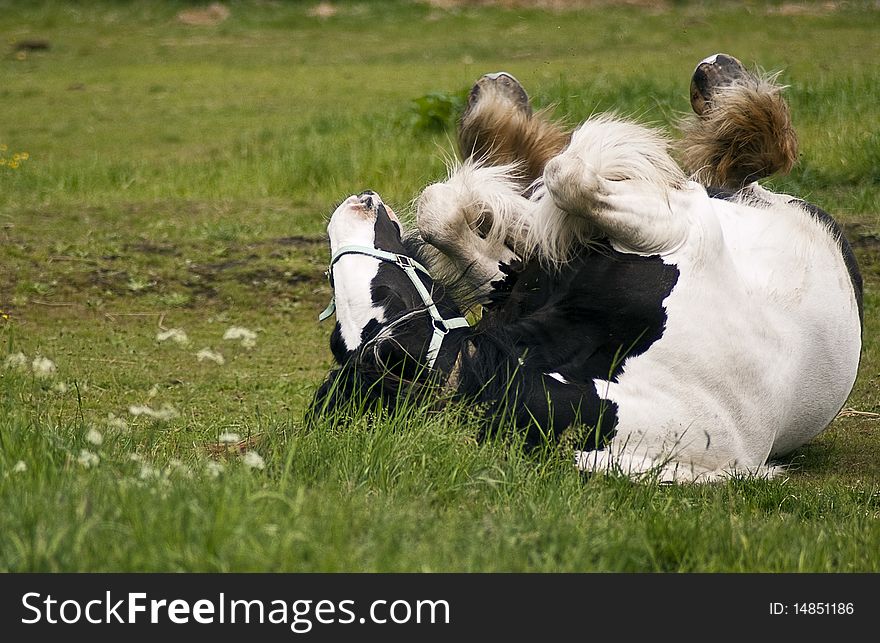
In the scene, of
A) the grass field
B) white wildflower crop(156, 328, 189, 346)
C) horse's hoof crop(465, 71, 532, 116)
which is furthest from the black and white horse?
white wildflower crop(156, 328, 189, 346)

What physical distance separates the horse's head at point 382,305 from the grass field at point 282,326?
0.18 m

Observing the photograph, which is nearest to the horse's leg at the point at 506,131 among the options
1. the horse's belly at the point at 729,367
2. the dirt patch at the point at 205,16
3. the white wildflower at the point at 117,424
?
the horse's belly at the point at 729,367

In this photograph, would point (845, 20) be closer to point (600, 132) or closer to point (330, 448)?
point (600, 132)

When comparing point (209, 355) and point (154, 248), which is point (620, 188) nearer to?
point (209, 355)

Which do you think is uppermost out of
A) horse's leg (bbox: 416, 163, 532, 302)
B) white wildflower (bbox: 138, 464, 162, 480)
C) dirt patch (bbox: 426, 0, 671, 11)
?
dirt patch (bbox: 426, 0, 671, 11)

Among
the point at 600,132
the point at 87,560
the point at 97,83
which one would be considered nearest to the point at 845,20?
the point at 97,83

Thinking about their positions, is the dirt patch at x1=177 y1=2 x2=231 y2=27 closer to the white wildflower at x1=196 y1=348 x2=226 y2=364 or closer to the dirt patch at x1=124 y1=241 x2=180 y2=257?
the dirt patch at x1=124 y1=241 x2=180 y2=257

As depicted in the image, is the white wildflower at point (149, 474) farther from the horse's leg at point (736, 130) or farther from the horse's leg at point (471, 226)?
the horse's leg at point (736, 130)

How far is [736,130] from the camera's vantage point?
4.29 meters

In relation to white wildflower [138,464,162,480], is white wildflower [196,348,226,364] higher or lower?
lower

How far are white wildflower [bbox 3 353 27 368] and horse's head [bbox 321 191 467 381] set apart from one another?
1185 mm

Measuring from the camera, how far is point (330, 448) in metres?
3.04

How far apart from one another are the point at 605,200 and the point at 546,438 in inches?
26.9

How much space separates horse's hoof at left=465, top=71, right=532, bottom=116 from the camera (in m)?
4.15
